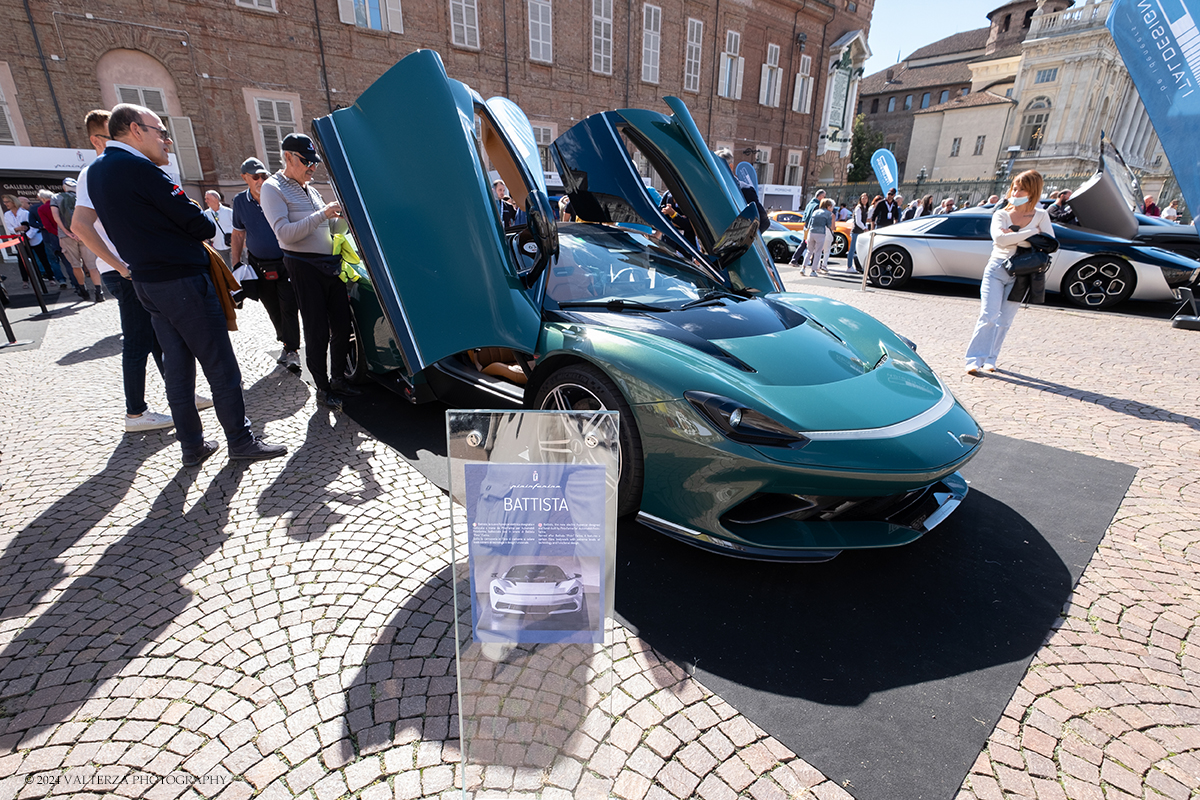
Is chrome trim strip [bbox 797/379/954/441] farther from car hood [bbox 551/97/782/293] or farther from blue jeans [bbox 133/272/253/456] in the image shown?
blue jeans [bbox 133/272/253/456]

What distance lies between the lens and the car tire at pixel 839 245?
1500 cm

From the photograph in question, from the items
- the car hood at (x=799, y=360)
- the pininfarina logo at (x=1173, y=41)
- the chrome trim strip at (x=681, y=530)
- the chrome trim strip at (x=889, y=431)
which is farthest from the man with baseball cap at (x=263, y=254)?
the pininfarina logo at (x=1173, y=41)

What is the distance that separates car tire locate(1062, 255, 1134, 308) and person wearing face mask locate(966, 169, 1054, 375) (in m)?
4.27

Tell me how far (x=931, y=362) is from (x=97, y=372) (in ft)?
24.9

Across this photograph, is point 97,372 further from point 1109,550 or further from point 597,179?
point 1109,550

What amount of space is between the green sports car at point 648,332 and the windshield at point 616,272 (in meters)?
0.01

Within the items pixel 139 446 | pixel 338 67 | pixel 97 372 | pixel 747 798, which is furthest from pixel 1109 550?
pixel 338 67

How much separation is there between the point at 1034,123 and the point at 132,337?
56.4 metres

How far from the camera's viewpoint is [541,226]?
3.05 metres

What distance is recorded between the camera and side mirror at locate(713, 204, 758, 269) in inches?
153

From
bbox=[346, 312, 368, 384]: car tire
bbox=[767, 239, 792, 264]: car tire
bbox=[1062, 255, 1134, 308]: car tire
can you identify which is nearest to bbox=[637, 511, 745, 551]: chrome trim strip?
bbox=[346, 312, 368, 384]: car tire

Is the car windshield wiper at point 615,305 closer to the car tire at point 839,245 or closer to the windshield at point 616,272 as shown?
the windshield at point 616,272

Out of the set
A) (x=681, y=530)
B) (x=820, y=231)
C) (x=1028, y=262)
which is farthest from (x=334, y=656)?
(x=820, y=231)

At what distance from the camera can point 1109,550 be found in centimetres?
255
